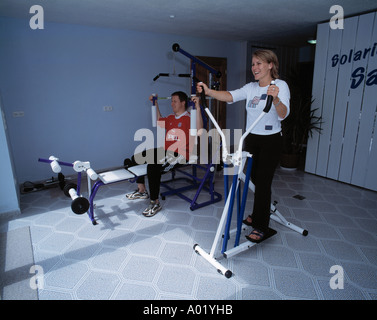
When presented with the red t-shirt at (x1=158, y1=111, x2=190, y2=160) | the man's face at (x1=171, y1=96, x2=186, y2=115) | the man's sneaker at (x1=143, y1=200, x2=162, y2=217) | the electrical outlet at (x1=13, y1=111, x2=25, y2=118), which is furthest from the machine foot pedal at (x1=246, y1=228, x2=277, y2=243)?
the electrical outlet at (x1=13, y1=111, x2=25, y2=118)

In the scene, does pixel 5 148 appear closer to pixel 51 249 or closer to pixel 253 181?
pixel 51 249

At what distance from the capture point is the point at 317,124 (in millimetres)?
4020

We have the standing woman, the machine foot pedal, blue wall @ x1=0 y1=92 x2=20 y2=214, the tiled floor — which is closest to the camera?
the tiled floor

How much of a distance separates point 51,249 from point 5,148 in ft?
4.12

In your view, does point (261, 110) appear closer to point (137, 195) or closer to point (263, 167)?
point (263, 167)

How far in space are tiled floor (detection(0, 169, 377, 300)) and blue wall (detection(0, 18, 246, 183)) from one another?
93cm

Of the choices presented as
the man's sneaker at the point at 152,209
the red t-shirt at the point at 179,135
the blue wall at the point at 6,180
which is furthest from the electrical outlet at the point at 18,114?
the man's sneaker at the point at 152,209

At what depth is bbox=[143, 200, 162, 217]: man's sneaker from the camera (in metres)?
2.80

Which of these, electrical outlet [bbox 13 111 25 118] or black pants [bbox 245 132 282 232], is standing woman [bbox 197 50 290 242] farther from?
electrical outlet [bbox 13 111 25 118]

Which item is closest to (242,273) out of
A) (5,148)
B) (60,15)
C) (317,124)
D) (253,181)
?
(253,181)

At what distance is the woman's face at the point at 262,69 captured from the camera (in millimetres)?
1977

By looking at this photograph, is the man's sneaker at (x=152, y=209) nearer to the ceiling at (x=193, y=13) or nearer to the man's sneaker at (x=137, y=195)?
the man's sneaker at (x=137, y=195)

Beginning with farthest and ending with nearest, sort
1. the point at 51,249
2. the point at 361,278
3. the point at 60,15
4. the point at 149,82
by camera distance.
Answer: the point at 149,82 < the point at 60,15 < the point at 51,249 < the point at 361,278

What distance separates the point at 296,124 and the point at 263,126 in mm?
2384
